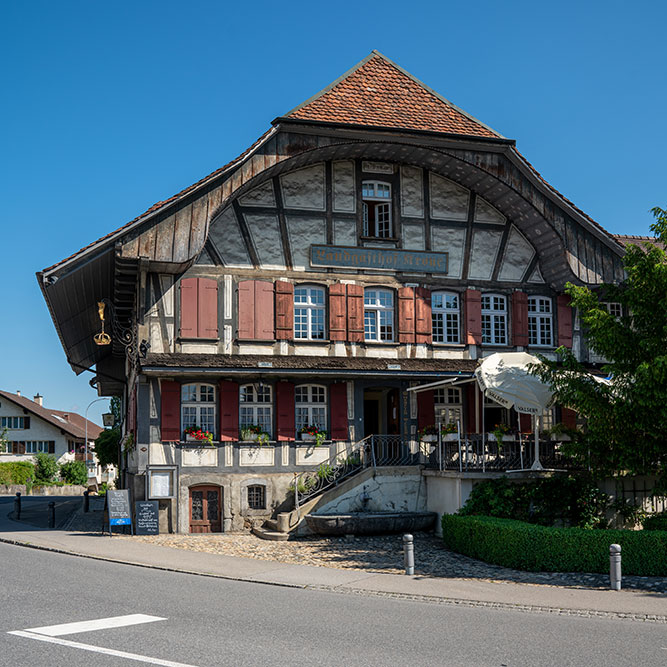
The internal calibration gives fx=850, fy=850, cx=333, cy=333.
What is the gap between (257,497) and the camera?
22.8m

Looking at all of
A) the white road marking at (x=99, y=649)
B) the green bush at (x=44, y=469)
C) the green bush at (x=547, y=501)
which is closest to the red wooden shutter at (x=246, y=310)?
the green bush at (x=547, y=501)

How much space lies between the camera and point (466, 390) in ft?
82.7

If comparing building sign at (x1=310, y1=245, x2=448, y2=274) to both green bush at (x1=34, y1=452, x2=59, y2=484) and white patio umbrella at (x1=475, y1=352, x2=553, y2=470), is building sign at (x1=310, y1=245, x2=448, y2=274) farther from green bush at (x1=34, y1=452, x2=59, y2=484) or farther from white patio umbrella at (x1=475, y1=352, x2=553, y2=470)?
green bush at (x1=34, y1=452, x2=59, y2=484)

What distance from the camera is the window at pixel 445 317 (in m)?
24.7

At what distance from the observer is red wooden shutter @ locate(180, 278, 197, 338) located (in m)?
22.4

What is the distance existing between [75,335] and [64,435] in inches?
1707

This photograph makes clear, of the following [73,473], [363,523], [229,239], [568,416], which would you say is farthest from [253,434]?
[73,473]

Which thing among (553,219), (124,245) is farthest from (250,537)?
(553,219)

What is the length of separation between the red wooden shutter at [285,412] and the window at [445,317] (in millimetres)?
4659

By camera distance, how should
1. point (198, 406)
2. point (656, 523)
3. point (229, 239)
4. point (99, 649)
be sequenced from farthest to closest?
point (229, 239)
point (198, 406)
point (656, 523)
point (99, 649)

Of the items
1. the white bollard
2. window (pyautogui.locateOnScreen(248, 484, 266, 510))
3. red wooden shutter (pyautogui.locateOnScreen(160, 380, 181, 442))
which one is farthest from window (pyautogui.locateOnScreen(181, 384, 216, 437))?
the white bollard

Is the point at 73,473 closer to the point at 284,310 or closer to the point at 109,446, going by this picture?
the point at 109,446

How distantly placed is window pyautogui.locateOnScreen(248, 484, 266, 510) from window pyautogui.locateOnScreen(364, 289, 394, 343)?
16.9 ft

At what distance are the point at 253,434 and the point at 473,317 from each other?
720cm
